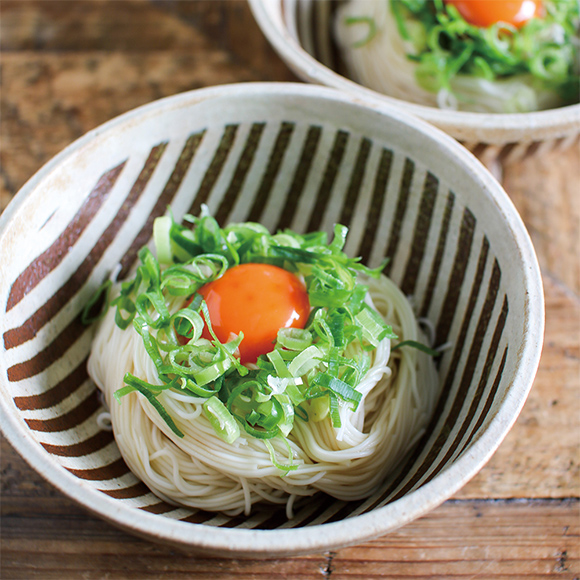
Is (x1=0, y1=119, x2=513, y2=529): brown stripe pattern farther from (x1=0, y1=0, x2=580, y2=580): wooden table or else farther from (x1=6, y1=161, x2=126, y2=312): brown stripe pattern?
(x1=0, y1=0, x2=580, y2=580): wooden table

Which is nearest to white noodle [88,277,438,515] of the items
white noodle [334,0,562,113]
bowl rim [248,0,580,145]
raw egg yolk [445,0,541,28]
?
bowl rim [248,0,580,145]

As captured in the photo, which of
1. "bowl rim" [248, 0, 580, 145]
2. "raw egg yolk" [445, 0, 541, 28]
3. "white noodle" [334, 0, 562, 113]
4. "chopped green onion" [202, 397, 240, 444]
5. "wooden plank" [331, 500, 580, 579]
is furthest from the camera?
"white noodle" [334, 0, 562, 113]

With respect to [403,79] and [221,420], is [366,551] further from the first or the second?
[403,79]

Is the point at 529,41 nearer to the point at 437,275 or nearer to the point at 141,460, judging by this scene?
the point at 437,275

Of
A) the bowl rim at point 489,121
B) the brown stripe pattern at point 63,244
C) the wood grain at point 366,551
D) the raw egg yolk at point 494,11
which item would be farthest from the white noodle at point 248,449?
the raw egg yolk at point 494,11

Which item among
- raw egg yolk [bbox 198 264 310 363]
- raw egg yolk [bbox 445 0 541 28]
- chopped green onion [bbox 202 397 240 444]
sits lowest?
chopped green onion [bbox 202 397 240 444]

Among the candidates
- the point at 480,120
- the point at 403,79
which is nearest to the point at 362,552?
the point at 480,120

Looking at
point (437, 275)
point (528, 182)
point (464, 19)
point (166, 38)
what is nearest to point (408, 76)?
point (464, 19)
